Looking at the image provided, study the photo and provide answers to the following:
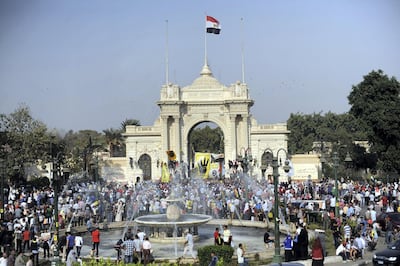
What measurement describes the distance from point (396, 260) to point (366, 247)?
197 inches

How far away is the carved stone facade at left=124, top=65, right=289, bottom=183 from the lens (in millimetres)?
73375

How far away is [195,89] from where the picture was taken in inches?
2943

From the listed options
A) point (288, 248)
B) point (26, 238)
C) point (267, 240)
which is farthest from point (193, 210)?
point (288, 248)

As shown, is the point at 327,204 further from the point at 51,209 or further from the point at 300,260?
the point at 51,209

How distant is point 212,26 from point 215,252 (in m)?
55.9

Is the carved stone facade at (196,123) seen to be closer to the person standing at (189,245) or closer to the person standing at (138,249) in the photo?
the person standing at (189,245)

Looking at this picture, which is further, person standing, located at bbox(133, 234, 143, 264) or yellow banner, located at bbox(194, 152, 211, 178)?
yellow banner, located at bbox(194, 152, 211, 178)

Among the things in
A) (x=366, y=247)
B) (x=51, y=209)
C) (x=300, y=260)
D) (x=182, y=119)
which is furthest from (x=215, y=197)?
(x=182, y=119)

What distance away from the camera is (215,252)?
661 inches

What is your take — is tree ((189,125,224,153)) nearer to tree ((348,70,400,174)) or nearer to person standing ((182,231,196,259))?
tree ((348,70,400,174))

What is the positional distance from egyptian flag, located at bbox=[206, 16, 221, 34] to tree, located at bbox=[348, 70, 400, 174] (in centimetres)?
2178

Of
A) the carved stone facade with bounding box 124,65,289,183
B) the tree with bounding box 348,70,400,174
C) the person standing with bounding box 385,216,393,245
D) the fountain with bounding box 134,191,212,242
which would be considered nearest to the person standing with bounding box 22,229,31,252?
the fountain with bounding box 134,191,212,242

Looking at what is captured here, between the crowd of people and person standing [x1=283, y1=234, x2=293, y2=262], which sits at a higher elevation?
the crowd of people

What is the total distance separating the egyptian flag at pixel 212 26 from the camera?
69.9 m
